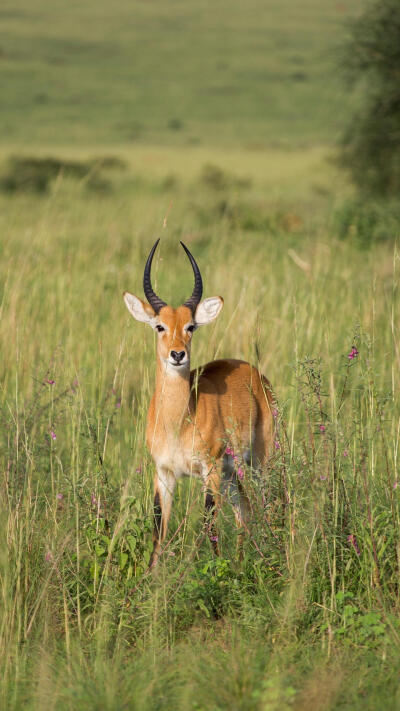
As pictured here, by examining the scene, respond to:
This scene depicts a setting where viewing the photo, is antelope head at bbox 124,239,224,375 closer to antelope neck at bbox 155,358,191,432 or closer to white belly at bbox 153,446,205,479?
antelope neck at bbox 155,358,191,432

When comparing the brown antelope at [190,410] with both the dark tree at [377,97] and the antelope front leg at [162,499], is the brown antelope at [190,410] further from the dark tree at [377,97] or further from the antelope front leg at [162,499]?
the dark tree at [377,97]

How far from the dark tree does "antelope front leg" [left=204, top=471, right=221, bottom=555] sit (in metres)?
13.0

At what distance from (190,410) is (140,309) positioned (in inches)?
22.7

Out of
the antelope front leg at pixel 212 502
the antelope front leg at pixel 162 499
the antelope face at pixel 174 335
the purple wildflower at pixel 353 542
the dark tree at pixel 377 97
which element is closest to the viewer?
the purple wildflower at pixel 353 542

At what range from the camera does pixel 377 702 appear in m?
3.02

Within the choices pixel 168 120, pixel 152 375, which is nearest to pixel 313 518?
pixel 152 375

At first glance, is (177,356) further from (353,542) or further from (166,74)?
(166,74)

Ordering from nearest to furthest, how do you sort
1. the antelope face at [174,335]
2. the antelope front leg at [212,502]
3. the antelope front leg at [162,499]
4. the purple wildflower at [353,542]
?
1. the purple wildflower at [353,542]
2. the antelope front leg at [212,502]
3. the antelope front leg at [162,499]
4. the antelope face at [174,335]

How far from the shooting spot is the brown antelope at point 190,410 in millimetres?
4383

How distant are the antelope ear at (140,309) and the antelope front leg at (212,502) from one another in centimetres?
83

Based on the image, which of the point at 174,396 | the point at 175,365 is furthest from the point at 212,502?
the point at 175,365

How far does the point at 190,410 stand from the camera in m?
4.59

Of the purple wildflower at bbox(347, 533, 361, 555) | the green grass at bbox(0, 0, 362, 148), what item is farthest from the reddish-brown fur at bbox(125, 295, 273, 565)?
the green grass at bbox(0, 0, 362, 148)

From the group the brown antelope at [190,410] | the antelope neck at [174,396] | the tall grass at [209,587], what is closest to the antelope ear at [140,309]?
the brown antelope at [190,410]
